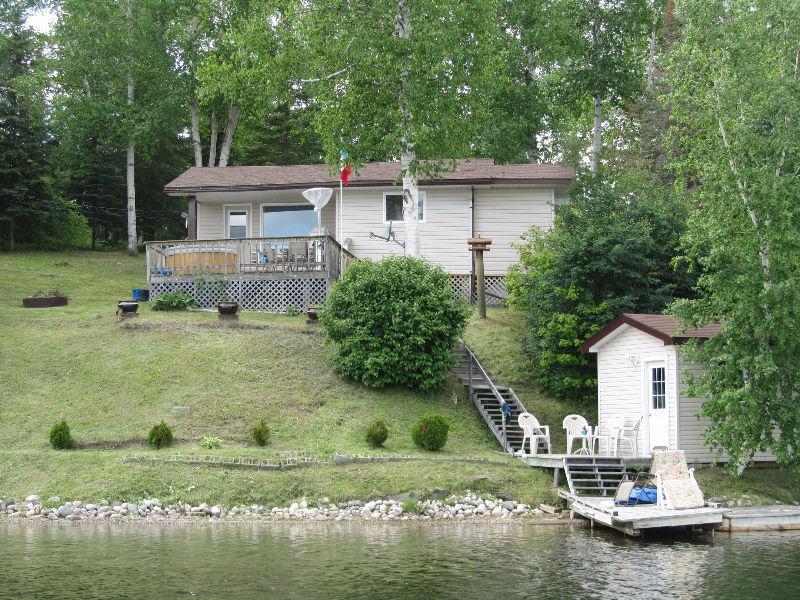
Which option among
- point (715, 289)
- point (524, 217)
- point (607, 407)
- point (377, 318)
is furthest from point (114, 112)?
point (715, 289)

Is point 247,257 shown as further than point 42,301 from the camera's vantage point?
No

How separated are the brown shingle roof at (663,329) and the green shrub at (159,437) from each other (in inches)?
400

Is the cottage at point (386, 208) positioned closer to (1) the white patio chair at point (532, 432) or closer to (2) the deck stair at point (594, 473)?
(1) the white patio chair at point (532, 432)

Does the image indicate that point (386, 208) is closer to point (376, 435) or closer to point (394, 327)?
point (394, 327)

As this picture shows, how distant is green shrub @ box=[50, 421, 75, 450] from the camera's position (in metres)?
20.8

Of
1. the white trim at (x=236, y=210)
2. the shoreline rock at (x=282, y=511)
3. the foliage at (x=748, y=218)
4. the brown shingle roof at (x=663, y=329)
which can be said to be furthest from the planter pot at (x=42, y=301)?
the foliage at (x=748, y=218)

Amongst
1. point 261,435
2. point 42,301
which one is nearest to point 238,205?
point 42,301

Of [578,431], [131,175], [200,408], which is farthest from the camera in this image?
[131,175]

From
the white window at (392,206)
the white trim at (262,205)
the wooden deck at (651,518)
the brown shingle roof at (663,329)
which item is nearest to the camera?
the wooden deck at (651,518)

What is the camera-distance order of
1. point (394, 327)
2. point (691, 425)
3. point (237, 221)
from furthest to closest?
1. point (237, 221)
2. point (394, 327)
3. point (691, 425)

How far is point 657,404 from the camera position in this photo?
21.5 metres

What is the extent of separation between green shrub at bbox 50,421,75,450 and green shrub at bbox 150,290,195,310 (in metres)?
9.28

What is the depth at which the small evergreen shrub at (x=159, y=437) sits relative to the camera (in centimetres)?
2081

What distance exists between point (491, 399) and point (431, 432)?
4294mm
